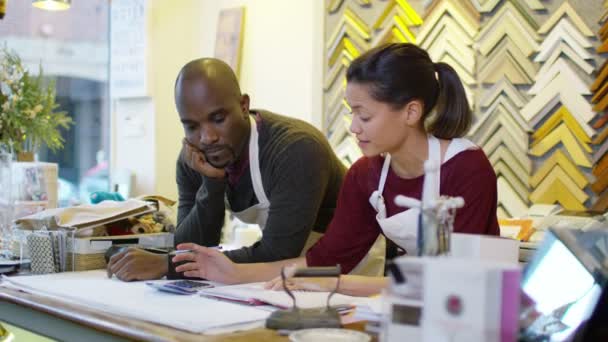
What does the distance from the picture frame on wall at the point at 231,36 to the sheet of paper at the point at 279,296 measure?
263 centimetres

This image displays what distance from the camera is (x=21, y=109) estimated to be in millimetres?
2859

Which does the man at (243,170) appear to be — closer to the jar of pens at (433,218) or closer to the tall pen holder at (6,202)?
the tall pen holder at (6,202)

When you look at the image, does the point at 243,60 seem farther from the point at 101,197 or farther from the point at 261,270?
the point at 261,270

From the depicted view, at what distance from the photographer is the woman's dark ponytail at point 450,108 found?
5.98 feet

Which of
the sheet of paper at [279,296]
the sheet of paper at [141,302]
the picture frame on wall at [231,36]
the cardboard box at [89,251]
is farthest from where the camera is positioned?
the picture frame on wall at [231,36]

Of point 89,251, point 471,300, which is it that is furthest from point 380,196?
point 471,300

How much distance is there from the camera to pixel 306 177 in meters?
1.99

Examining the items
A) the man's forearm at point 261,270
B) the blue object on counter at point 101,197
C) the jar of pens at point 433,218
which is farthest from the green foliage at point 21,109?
the jar of pens at point 433,218

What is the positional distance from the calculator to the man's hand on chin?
8cm

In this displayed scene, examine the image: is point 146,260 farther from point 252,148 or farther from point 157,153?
point 157,153

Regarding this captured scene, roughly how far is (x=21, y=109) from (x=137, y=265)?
136 centimetres

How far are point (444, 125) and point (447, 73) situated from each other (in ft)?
0.45

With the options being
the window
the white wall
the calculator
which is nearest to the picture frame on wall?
the white wall

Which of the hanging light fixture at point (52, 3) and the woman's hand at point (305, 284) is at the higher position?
the hanging light fixture at point (52, 3)
